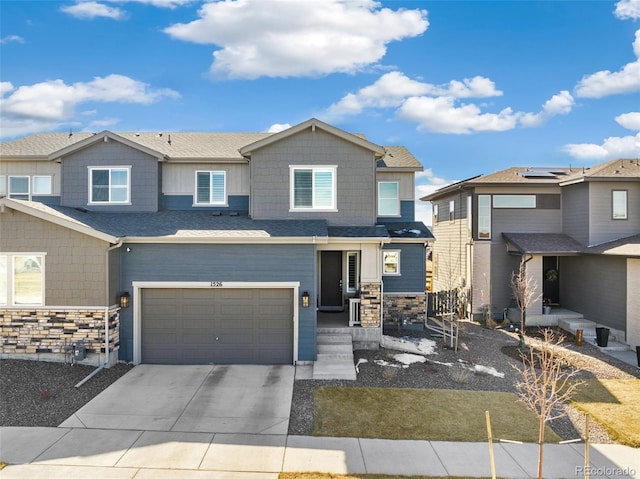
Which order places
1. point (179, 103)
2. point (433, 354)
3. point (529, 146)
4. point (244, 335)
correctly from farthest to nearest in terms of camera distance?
point (529, 146)
point (179, 103)
point (433, 354)
point (244, 335)

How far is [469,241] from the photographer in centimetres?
1727

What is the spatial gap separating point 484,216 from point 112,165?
15.2 metres

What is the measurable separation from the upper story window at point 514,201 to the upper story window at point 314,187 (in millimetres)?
8218

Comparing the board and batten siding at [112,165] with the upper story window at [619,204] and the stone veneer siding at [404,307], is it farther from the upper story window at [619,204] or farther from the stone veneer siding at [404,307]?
the upper story window at [619,204]

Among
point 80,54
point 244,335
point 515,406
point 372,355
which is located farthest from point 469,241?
point 80,54

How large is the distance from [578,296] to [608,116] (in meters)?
9.30

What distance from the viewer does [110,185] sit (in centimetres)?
1402

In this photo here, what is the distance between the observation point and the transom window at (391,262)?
15.1 metres

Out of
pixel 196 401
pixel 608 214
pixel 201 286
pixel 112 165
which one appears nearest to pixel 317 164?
pixel 201 286

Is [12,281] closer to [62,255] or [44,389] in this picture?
[62,255]

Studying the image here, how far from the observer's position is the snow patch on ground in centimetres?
1202

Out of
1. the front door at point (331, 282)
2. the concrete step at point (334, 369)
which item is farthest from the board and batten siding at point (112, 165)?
the concrete step at point (334, 369)

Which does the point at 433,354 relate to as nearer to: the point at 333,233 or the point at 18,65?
the point at 333,233

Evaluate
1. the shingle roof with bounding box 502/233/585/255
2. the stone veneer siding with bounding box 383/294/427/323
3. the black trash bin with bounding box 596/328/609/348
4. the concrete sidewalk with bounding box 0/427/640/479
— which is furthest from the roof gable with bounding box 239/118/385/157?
the black trash bin with bounding box 596/328/609/348
